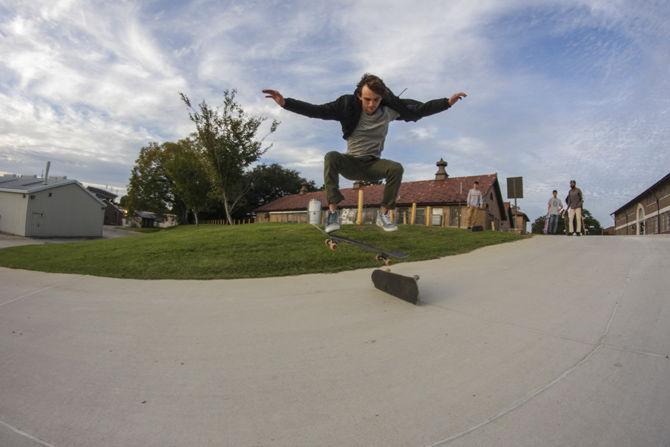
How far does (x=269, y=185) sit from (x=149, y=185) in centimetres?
1526

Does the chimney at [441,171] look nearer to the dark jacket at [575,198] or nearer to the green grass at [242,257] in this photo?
Answer: the dark jacket at [575,198]

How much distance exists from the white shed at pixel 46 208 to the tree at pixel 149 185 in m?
14.9

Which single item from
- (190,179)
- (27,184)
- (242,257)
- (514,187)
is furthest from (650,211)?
(27,184)

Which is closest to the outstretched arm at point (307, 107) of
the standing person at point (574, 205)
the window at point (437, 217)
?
the standing person at point (574, 205)

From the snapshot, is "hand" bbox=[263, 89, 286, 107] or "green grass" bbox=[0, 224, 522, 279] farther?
"green grass" bbox=[0, 224, 522, 279]

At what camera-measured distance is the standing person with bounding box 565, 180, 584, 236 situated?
12555 mm

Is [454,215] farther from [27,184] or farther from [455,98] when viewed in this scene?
[27,184]

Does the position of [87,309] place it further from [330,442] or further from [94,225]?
[94,225]

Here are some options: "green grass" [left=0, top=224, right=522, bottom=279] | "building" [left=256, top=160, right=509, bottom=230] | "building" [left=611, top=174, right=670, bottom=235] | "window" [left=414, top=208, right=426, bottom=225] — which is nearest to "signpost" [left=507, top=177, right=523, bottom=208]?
"building" [left=256, top=160, right=509, bottom=230]

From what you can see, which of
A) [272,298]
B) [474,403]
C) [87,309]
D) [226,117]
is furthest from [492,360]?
[226,117]

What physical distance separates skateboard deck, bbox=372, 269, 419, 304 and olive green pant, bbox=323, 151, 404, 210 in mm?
1211

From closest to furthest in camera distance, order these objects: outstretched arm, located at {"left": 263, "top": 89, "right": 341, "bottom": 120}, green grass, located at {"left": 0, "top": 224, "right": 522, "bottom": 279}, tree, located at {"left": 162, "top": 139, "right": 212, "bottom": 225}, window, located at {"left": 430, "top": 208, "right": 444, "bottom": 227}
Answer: outstretched arm, located at {"left": 263, "top": 89, "right": 341, "bottom": 120}, green grass, located at {"left": 0, "top": 224, "right": 522, "bottom": 279}, window, located at {"left": 430, "top": 208, "right": 444, "bottom": 227}, tree, located at {"left": 162, "top": 139, "right": 212, "bottom": 225}

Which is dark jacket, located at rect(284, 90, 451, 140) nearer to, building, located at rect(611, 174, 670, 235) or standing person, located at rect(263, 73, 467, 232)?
standing person, located at rect(263, 73, 467, 232)

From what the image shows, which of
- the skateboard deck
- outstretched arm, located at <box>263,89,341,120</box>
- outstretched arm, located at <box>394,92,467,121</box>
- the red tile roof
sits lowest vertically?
the skateboard deck
